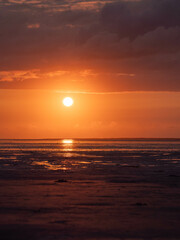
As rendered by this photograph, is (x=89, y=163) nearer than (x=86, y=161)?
Yes

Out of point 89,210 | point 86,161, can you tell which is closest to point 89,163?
point 86,161

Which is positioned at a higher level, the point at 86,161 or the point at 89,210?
the point at 86,161

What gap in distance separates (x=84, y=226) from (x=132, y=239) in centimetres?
228

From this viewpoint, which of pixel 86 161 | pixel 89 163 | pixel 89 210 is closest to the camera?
pixel 89 210

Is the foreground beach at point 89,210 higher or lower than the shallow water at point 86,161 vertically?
lower

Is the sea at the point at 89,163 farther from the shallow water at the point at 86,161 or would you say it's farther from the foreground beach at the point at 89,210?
the foreground beach at the point at 89,210

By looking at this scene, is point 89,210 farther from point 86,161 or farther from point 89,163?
point 86,161

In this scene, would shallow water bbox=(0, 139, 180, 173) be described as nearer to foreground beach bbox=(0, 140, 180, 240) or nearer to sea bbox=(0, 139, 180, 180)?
sea bbox=(0, 139, 180, 180)

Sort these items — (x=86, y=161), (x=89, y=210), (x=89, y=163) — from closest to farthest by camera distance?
1. (x=89, y=210)
2. (x=89, y=163)
3. (x=86, y=161)

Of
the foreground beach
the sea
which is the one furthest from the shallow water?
the foreground beach

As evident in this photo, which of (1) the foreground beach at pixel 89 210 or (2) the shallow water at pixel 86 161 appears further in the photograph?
(2) the shallow water at pixel 86 161

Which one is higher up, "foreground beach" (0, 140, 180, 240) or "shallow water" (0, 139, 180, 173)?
"shallow water" (0, 139, 180, 173)

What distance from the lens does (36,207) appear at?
1859cm

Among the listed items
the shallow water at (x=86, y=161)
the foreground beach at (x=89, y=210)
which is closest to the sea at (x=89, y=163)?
the shallow water at (x=86, y=161)
